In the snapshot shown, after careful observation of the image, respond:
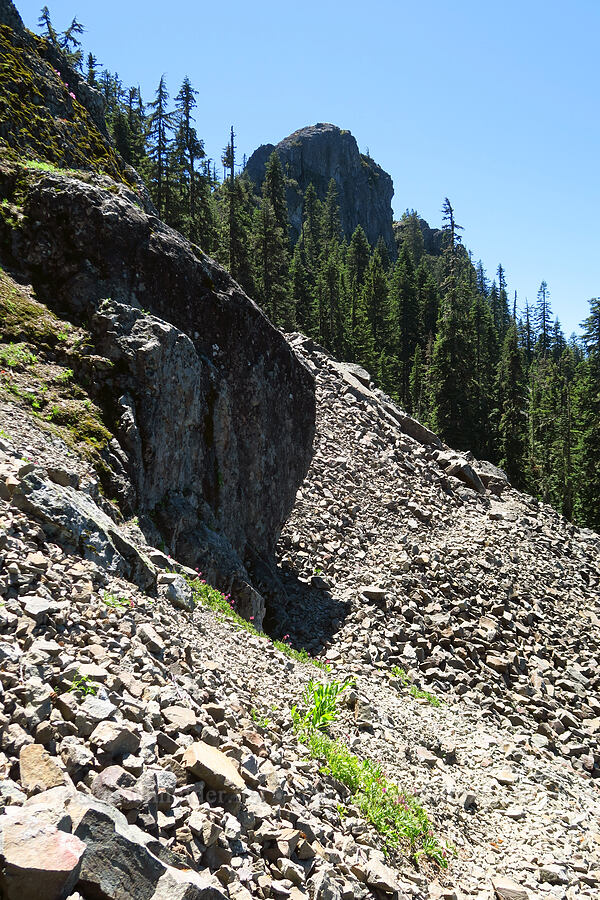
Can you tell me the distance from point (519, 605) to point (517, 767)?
313 inches

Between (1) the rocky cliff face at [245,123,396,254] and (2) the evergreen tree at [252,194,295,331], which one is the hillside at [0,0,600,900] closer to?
(2) the evergreen tree at [252,194,295,331]

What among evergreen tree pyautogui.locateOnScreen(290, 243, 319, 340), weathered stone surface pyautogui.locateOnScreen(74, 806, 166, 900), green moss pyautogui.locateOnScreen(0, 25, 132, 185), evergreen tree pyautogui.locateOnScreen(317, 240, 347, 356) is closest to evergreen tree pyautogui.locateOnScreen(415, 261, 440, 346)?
evergreen tree pyautogui.locateOnScreen(317, 240, 347, 356)

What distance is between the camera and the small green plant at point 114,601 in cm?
561

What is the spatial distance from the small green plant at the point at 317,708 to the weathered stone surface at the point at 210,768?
2.93 metres

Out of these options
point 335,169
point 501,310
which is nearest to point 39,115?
point 501,310

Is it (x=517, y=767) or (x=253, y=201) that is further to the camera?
(x=253, y=201)

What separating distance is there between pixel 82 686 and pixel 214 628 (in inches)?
174

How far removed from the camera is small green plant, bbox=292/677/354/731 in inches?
291

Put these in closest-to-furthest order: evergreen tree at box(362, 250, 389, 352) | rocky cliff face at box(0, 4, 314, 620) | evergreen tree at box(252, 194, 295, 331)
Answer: rocky cliff face at box(0, 4, 314, 620), evergreen tree at box(252, 194, 295, 331), evergreen tree at box(362, 250, 389, 352)

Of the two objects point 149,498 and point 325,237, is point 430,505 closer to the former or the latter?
point 149,498

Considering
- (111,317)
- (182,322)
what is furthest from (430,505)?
(111,317)

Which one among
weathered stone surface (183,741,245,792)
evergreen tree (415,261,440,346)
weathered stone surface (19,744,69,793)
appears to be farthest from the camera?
evergreen tree (415,261,440,346)

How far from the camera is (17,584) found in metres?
4.53

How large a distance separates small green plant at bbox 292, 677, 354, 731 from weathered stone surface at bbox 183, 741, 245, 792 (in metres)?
2.93
